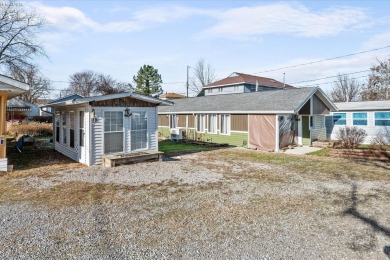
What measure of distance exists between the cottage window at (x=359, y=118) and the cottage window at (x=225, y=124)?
9.27 meters

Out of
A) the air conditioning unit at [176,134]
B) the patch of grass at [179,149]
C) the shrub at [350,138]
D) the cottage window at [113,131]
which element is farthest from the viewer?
the air conditioning unit at [176,134]

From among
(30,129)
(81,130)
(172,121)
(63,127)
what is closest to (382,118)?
(172,121)

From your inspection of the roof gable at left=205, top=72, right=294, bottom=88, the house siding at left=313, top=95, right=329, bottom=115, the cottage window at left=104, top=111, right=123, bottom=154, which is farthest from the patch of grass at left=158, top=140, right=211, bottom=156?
the roof gable at left=205, top=72, right=294, bottom=88

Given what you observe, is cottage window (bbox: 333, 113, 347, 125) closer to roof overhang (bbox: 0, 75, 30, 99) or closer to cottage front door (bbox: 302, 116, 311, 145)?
cottage front door (bbox: 302, 116, 311, 145)

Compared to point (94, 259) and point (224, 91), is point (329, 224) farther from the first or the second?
point (224, 91)

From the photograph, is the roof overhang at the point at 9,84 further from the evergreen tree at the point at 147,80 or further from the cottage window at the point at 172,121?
the evergreen tree at the point at 147,80

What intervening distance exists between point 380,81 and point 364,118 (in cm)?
1241

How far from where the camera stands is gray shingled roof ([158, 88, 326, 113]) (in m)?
14.7

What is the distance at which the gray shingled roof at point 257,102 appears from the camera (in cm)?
1469

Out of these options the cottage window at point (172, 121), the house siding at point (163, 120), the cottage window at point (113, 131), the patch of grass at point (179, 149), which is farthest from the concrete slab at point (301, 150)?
the house siding at point (163, 120)

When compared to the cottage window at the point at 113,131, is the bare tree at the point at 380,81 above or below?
above

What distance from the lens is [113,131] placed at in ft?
35.4

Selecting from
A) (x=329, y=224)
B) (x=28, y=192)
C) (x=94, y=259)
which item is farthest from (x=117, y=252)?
(x=28, y=192)

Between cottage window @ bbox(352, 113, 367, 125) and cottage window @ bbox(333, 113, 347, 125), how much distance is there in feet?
2.08
